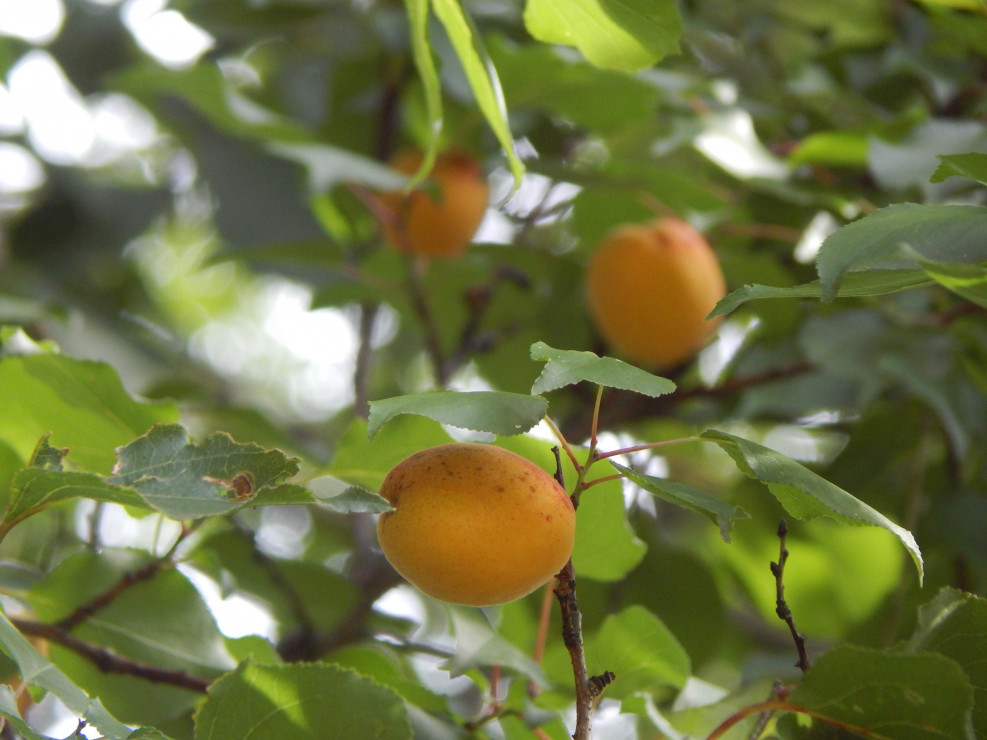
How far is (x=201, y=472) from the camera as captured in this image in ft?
2.05

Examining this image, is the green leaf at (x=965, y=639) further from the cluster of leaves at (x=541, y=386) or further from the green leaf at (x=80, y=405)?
the green leaf at (x=80, y=405)

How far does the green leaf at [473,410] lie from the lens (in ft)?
1.78

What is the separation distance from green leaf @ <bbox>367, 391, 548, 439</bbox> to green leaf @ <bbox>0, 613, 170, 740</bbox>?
22 centimetres

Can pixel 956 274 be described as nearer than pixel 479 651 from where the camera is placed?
Yes

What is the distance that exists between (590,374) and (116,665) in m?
0.50

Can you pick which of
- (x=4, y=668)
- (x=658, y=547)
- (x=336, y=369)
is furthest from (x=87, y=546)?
(x=336, y=369)

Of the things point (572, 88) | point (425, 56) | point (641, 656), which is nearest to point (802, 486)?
point (641, 656)

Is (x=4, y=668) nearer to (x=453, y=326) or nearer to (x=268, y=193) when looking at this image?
(x=453, y=326)

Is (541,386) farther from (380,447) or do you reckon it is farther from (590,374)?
(380,447)

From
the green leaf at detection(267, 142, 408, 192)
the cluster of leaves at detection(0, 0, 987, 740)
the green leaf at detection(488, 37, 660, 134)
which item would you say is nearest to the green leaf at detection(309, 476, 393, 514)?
the cluster of leaves at detection(0, 0, 987, 740)

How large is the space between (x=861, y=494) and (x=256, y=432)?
0.80 metres

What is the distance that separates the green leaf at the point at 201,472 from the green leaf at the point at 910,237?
1.08ft

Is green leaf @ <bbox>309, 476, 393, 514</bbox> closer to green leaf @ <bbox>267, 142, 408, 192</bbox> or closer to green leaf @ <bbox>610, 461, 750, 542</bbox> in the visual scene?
green leaf @ <bbox>610, 461, 750, 542</bbox>

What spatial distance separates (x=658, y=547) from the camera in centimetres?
140
